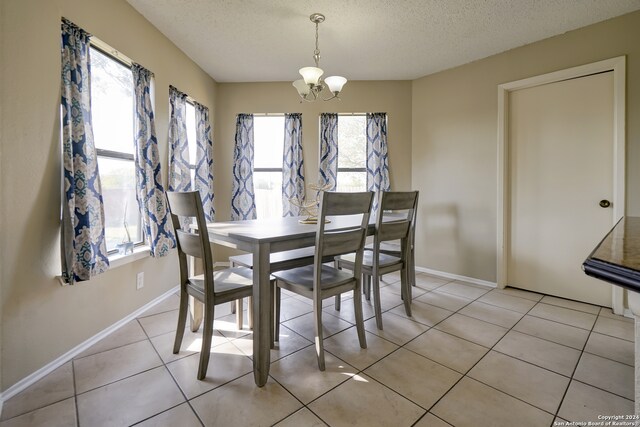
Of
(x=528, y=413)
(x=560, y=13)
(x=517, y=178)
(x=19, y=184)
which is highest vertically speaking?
(x=560, y=13)

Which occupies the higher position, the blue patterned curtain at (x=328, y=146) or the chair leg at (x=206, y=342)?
the blue patterned curtain at (x=328, y=146)

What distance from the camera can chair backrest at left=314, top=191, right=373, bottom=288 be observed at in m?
1.71

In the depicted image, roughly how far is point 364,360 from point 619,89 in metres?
3.09

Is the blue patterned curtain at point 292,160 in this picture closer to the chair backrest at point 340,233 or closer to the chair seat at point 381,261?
the chair seat at point 381,261

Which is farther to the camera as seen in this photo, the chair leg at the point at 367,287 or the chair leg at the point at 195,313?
the chair leg at the point at 367,287

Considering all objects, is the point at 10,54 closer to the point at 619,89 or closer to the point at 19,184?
the point at 19,184

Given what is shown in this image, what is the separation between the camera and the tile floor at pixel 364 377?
141cm

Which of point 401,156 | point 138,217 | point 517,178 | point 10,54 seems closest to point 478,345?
point 517,178

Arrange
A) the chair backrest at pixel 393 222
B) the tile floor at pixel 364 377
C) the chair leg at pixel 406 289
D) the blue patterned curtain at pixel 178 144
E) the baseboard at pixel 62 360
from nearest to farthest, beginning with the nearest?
the tile floor at pixel 364 377, the baseboard at pixel 62 360, the chair backrest at pixel 393 222, the chair leg at pixel 406 289, the blue patterned curtain at pixel 178 144

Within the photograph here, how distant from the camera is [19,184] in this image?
1.61m

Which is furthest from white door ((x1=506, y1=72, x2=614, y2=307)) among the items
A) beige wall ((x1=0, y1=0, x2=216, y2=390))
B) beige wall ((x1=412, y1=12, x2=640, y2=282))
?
beige wall ((x1=0, y1=0, x2=216, y2=390))

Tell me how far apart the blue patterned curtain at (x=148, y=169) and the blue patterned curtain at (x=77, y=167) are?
1.77ft

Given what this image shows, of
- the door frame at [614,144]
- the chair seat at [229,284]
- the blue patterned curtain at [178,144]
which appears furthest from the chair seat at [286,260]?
the door frame at [614,144]

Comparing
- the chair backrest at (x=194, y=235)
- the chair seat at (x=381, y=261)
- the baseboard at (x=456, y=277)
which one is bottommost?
the baseboard at (x=456, y=277)
